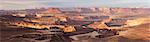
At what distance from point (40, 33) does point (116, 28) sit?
65 cm

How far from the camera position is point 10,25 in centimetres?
255

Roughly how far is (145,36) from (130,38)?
0.13 metres

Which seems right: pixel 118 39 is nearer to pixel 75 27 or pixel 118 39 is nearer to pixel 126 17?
pixel 126 17

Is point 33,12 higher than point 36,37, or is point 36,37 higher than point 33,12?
point 33,12

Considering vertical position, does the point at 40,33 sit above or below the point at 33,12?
below

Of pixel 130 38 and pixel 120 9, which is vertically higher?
pixel 120 9

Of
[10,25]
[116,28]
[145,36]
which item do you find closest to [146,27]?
[145,36]

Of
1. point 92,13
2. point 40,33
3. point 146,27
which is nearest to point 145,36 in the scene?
point 146,27

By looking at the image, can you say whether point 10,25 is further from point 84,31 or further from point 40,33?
point 84,31

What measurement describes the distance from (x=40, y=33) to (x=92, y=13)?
1.54 ft

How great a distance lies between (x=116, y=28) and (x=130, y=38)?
0.49 feet

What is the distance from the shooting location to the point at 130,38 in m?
2.66

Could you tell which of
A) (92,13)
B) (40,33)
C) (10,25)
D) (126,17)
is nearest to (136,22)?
(126,17)

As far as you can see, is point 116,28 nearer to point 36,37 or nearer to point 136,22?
point 136,22
